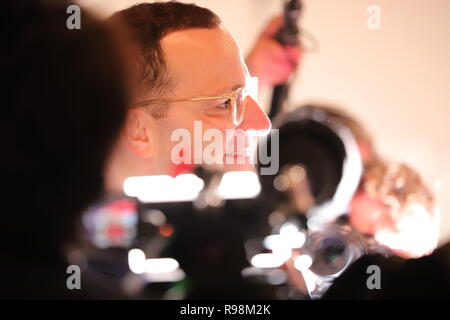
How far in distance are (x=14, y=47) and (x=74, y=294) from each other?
46 centimetres

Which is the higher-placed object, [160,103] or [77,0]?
[77,0]

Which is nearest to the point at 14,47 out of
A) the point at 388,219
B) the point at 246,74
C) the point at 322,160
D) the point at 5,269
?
the point at 5,269

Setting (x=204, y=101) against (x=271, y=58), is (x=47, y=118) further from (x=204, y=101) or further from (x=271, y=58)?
(x=271, y=58)

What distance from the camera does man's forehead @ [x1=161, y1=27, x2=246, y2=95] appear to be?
3.97ft

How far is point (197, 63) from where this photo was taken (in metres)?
1.22

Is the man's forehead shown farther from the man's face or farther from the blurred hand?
the blurred hand

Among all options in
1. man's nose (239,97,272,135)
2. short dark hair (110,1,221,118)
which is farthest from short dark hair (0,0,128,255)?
man's nose (239,97,272,135)

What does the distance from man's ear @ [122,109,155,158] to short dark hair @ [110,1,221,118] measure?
0.03 metres

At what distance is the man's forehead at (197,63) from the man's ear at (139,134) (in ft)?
0.38

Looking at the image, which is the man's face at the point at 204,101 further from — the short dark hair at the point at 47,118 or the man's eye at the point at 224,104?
the short dark hair at the point at 47,118

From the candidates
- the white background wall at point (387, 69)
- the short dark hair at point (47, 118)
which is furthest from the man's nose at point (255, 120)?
the short dark hair at point (47, 118)

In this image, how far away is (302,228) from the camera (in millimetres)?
1396
